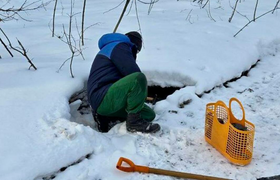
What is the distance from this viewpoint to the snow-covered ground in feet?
8.50

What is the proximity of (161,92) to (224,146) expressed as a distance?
5.04 ft

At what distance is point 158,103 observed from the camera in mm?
3637

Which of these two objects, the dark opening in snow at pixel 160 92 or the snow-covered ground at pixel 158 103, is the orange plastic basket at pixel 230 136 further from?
the dark opening in snow at pixel 160 92

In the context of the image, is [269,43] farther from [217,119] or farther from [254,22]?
[217,119]

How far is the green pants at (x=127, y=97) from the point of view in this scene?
9.68 ft

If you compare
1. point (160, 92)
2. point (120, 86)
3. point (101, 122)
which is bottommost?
point (160, 92)

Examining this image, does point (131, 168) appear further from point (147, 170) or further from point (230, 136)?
point (230, 136)

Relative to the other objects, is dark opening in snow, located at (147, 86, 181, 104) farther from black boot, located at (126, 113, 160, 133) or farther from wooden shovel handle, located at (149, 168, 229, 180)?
wooden shovel handle, located at (149, 168, 229, 180)

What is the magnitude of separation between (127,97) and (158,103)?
0.68 m

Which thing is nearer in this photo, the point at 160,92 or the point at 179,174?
the point at 179,174

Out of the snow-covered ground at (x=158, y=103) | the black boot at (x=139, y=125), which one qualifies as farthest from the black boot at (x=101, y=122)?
the black boot at (x=139, y=125)

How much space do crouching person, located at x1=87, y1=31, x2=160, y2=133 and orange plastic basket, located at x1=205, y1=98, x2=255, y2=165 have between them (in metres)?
0.52

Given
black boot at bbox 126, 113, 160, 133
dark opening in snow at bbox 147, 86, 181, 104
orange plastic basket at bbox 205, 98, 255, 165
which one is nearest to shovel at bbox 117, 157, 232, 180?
orange plastic basket at bbox 205, 98, 255, 165

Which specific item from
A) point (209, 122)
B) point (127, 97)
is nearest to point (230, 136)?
point (209, 122)
